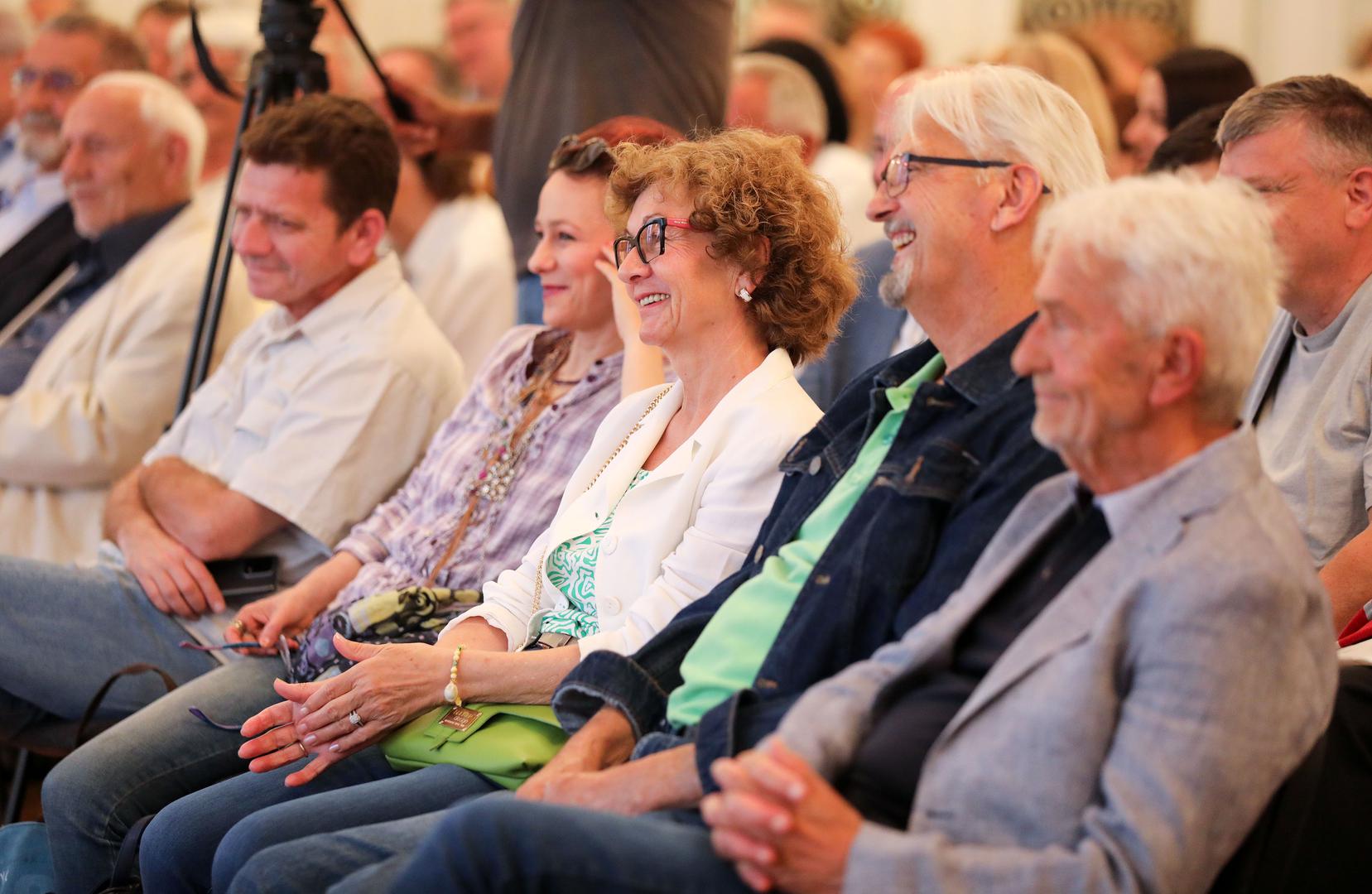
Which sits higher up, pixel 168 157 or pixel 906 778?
pixel 168 157

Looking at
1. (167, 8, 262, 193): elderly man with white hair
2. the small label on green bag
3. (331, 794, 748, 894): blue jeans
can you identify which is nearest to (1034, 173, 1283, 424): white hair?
(331, 794, 748, 894): blue jeans

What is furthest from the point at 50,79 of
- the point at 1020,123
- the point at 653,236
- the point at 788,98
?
the point at 1020,123

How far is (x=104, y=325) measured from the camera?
12.4ft

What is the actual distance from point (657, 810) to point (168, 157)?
118 inches

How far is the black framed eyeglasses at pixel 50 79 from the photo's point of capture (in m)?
4.96

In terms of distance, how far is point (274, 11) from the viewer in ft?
11.1

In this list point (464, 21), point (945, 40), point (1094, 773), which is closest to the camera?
Result: point (1094, 773)

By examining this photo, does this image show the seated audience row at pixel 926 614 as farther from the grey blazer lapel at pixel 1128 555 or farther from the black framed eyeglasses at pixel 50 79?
the black framed eyeglasses at pixel 50 79

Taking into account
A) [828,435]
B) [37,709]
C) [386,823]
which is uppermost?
[828,435]

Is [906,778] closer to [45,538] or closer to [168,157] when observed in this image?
[45,538]

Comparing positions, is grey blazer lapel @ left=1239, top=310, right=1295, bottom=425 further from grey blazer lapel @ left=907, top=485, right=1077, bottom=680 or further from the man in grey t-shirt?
grey blazer lapel @ left=907, top=485, right=1077, bottom=680

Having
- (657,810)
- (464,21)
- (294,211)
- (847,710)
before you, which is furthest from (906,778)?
(464,21)

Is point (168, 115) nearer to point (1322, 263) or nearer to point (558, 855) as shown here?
point (1322, 263)

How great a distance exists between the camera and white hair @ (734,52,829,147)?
4660mm
